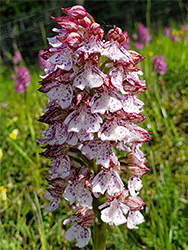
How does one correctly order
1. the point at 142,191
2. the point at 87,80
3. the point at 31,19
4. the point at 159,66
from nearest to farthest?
the point at 87,80
the point at 142,191
the point at 159,66
the point at 31,19

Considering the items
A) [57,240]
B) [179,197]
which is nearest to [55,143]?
[57,240]

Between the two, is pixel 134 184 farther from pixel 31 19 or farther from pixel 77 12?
pixel 31 19

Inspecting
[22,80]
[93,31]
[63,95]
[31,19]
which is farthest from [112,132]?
[31,19]

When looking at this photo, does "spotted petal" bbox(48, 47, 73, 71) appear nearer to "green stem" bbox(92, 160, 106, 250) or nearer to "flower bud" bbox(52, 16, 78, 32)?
"flower bud" bbox(52, 16, 78, 32)

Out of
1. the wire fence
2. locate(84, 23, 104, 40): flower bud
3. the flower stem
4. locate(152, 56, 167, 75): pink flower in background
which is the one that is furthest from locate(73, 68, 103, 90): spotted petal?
the wire fence

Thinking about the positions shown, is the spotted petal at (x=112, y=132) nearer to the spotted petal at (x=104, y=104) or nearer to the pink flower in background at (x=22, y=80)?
the spotted petal at (x=104, y=104)

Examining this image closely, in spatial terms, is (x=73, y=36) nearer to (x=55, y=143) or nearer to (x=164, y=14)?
(x=55, y=143)

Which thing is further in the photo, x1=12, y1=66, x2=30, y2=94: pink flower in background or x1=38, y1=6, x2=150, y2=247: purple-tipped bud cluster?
x1=12, y1=66, x2=30, y2=94: pink flower in background
